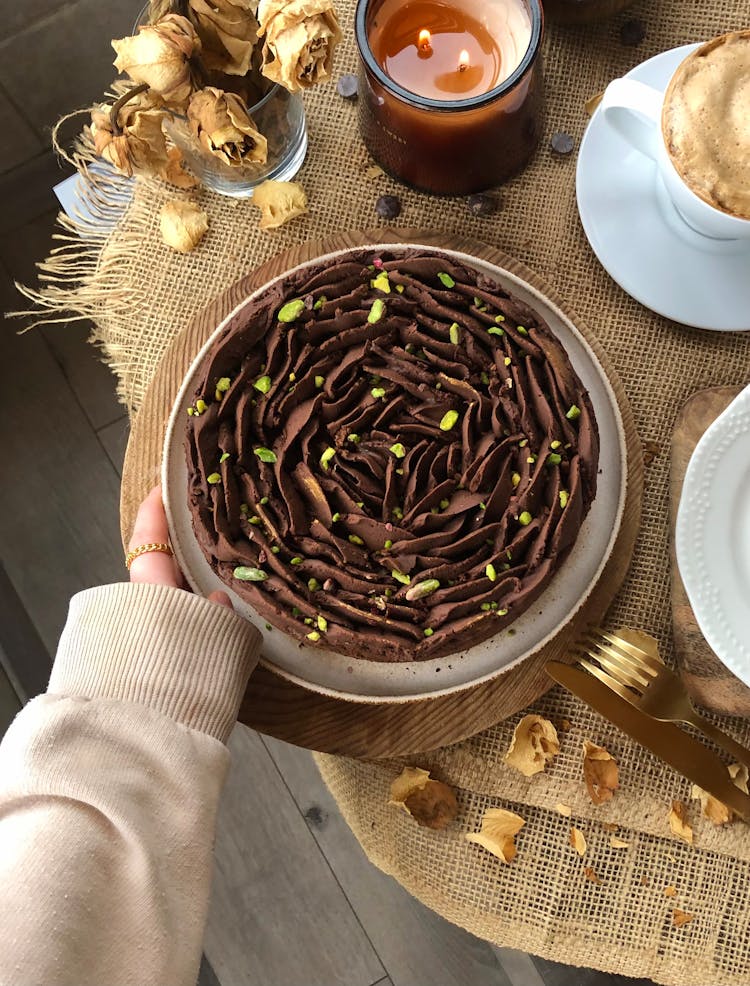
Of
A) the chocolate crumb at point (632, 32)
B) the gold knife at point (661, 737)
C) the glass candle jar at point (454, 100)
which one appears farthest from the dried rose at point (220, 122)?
the gold knife at point (661, 737)

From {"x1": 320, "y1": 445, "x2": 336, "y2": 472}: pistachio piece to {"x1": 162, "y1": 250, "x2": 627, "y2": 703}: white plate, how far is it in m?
0.18

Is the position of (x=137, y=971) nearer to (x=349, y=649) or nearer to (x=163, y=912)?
(x=163, y=912)

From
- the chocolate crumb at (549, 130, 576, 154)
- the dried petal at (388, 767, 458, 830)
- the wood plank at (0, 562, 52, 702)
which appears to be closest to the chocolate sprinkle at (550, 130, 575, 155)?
the chocolate crumb at (549, 130, 576, 154)

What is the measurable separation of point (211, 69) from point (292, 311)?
27 cm

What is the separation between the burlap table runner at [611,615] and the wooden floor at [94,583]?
0.45 m

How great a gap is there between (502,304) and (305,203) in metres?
0.34

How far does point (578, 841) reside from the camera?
992 millimetres

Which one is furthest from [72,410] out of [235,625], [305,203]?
[235,625]

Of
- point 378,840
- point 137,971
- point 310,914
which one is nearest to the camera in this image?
point 137,971

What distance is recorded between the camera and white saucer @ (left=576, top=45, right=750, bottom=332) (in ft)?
3.16

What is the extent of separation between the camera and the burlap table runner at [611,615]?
3.23ft

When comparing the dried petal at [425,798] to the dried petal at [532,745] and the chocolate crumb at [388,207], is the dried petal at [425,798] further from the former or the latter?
the chocolate crumb at [388,207]

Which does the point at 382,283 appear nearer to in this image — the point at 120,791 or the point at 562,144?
the point at 562,144

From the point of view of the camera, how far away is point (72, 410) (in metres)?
1.55
